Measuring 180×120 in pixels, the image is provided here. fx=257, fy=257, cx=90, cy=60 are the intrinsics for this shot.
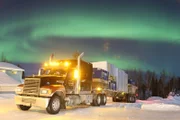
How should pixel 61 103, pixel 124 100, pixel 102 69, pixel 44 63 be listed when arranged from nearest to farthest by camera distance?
pixel 61 103, pixel 44 63, pixel 102 69, pixel 124 100

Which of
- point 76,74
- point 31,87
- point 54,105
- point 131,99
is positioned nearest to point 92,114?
point 54,105

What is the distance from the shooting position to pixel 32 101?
43.8ft

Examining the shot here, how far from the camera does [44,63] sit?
54.3 ft

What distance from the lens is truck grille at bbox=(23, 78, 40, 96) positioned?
13.5 m

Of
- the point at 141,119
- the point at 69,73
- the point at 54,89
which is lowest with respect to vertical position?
the point at 141,119

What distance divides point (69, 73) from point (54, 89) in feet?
7.02

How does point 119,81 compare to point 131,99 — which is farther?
point 131,99

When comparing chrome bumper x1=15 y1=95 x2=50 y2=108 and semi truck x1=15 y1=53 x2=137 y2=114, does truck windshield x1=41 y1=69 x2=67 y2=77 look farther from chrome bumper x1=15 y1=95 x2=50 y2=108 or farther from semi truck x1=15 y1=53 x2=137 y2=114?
chrome bumper x1=15 y1=95 x2=50 y2=108

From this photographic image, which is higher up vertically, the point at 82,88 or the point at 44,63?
the point at 44,63

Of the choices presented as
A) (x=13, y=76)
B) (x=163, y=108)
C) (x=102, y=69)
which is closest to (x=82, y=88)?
(x=102, y=69)

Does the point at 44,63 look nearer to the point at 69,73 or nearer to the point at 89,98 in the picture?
the point at 69,73

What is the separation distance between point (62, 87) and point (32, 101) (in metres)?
1.80

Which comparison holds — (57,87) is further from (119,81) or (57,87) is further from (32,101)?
(119,81)

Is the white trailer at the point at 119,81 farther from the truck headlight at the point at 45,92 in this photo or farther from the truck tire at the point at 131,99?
the truck headlight at the point at 45,92
